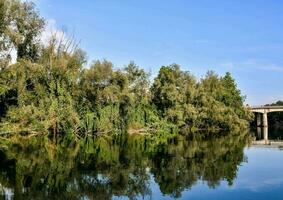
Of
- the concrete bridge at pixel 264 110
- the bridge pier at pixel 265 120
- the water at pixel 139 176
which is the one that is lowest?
the water at pixel 139 176

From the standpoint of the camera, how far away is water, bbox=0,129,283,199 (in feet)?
53.1

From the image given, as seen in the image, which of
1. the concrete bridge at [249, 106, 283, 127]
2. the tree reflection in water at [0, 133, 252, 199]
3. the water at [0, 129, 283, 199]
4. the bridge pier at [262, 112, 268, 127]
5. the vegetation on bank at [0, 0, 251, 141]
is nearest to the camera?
the water at [0, 129, 283, 199]

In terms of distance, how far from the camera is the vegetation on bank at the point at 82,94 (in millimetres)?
45125

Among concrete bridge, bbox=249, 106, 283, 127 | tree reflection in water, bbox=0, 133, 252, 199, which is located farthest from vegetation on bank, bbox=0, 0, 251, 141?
concrete bridge, bbox=249, 106, 283, 127

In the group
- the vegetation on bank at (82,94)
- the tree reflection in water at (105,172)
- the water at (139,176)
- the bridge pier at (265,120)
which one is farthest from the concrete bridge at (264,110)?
the tree reflection in water at (105,172)

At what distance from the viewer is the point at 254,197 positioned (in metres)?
15.7

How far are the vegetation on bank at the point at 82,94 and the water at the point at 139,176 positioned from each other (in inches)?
683

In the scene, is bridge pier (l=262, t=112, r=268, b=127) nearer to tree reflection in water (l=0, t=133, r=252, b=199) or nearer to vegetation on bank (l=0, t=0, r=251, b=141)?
vegetation on bank (l=0, t=0, r=251, b=141)

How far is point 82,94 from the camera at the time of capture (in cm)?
5684

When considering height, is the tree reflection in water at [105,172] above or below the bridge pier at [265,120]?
below

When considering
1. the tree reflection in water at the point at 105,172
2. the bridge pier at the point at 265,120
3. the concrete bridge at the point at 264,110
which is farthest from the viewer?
the bridge pier at the point at 265,120

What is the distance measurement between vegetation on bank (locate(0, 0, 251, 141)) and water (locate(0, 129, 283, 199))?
56.9ft

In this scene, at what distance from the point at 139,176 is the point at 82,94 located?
124ft

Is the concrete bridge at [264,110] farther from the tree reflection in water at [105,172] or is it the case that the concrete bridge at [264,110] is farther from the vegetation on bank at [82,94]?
the tree reflection in water at [105,172]
